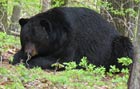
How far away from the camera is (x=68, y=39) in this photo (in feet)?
29.8

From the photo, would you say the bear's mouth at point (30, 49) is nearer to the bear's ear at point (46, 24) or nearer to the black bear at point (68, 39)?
the black bear at point (68, 39)

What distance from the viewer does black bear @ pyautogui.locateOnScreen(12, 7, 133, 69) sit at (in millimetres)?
8898

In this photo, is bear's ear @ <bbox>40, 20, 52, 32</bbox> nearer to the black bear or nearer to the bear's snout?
the black bear

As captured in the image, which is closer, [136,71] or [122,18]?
[136,71]

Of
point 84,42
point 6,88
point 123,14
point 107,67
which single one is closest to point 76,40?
point 84,42

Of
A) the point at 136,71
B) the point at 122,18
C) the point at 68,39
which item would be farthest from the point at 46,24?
the point at 136,71

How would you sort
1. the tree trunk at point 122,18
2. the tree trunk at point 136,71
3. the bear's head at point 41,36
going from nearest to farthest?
the tree trunk at point 136,71
the bear's head at point 41,36
the tree trunk at point 122,18

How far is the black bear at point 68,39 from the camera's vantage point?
29.2 feet

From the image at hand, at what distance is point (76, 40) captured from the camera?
9.20 m

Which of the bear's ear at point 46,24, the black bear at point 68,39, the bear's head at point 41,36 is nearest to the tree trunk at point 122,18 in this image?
the black bear at point 68,39

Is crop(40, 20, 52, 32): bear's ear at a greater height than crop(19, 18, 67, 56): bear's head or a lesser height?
greater

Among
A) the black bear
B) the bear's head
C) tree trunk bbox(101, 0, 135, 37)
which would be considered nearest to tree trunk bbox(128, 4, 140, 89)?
the black bear

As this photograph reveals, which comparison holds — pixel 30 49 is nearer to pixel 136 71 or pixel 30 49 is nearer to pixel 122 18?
pixel 122 18

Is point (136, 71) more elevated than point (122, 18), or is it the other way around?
point (136, 71)
